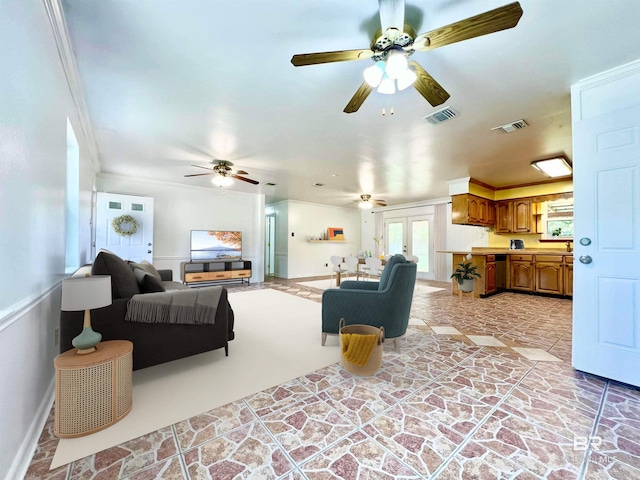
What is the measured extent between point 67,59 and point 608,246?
448cm

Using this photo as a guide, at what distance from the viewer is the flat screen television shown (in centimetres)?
630

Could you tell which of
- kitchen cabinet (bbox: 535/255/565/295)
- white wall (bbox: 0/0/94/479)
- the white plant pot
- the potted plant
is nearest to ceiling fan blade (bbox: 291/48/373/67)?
white wall (bbox: 0/0/94/479)

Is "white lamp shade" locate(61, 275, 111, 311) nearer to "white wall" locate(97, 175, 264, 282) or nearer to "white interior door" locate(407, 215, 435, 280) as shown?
"white wall" locate(97, 175, 264, 282)

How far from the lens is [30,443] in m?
1.35

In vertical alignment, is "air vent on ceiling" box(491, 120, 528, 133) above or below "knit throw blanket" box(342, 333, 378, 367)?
above

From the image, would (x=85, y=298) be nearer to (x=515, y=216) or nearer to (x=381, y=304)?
(x=381, y=304)

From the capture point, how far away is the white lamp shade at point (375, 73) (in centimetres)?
173

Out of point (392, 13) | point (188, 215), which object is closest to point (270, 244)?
point (188, 215)

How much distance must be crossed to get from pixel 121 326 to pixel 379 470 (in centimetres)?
189

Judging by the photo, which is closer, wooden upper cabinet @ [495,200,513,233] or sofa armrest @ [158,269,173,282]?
sofa armrest @ [158,269,173,282]

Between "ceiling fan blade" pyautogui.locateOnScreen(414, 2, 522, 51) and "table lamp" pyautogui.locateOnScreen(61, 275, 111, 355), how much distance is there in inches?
94.4

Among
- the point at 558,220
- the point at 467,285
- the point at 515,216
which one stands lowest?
the point at 467,285

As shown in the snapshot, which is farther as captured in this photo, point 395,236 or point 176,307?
point 395,236

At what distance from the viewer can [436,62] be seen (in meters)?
2.01
